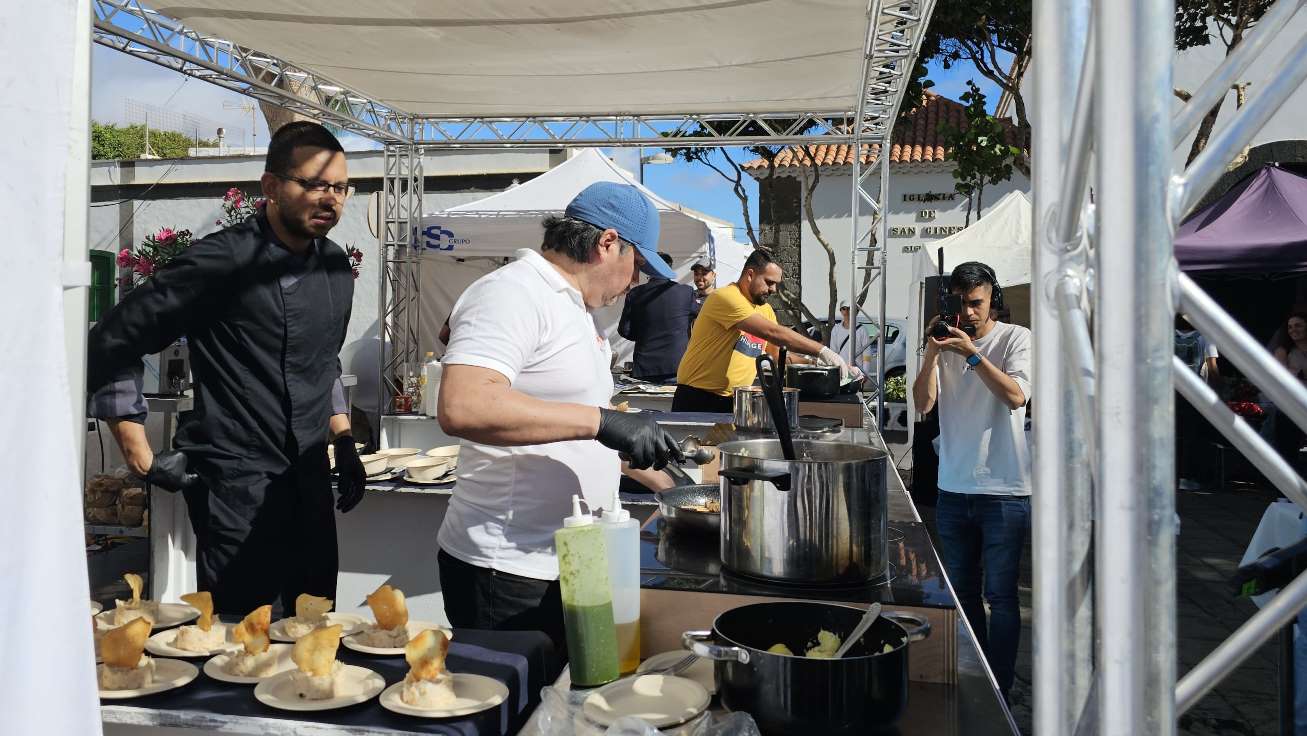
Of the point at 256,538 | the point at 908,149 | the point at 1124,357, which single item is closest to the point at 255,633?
the point at 256,538

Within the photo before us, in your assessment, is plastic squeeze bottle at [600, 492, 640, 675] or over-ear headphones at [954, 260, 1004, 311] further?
over-ear headphones at [954, 260, 1004, 311]

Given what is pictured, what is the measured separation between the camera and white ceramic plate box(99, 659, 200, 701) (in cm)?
142

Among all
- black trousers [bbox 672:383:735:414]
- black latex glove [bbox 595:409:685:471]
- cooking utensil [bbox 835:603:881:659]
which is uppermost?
black latex glove [bbox 595:409:685:471]

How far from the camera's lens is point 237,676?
4.98 ft

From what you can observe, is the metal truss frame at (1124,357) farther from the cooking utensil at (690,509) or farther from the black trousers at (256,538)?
the black trousers at (256,538)

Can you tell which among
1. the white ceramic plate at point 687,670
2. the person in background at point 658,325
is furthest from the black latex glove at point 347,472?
the person in background at point 658,325

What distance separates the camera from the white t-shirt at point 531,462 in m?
2.07

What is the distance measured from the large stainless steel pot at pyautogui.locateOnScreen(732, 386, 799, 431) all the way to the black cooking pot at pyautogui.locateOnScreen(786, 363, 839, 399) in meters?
1.55

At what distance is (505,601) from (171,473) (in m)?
1.10

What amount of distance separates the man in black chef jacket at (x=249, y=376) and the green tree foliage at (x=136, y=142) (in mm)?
38921

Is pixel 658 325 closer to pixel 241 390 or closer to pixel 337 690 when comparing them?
pixel 241 390

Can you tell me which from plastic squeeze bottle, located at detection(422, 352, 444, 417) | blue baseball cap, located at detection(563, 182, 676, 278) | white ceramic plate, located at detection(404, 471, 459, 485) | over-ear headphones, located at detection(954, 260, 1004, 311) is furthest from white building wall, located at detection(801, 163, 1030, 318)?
blue baseball cap, located at detection(563, 182, 676, 278)

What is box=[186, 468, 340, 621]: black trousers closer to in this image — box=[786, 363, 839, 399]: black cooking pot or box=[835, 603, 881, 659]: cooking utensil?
box=[835, 603, 881, 659]: cooking utensil

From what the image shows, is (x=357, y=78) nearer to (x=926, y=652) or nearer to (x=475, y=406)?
(x=475, y=406)
